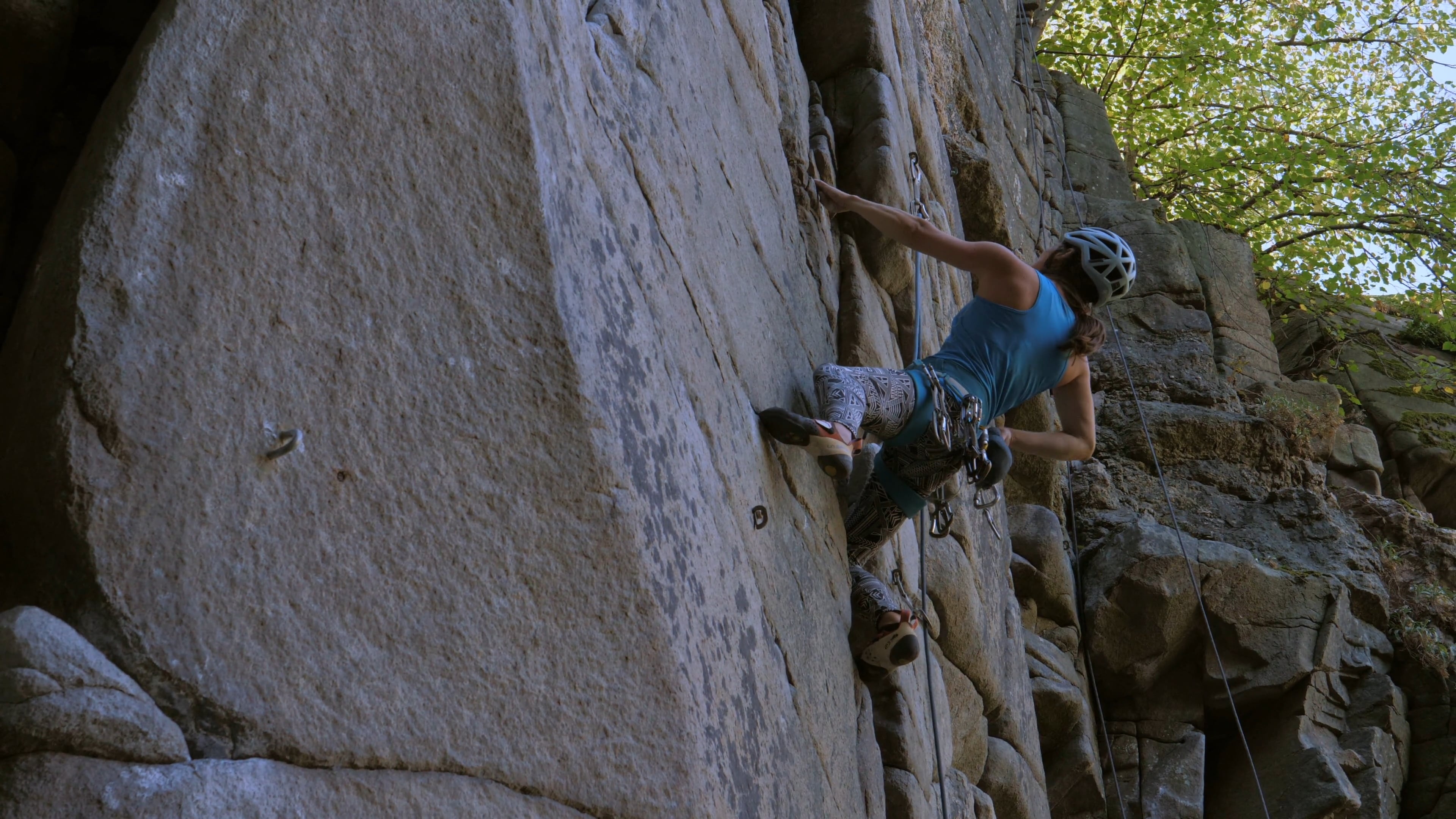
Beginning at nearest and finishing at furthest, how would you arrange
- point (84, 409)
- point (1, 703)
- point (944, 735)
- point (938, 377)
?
point (1, 703) → point (84, 409) → point (938, 377) → point (944, 735)

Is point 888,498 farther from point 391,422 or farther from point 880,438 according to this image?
point 391,422

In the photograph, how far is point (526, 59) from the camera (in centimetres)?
253

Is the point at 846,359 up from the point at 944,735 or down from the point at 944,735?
up

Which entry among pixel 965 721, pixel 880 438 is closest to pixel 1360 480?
pixel 965 721

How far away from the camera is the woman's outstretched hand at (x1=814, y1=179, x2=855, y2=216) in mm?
4656

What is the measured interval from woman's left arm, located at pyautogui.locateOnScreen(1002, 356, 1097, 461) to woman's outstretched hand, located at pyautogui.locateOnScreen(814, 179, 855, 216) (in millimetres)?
987

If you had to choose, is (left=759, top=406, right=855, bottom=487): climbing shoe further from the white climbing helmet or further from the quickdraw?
the white climbing helmet

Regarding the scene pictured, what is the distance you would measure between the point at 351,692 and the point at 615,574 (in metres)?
0.55

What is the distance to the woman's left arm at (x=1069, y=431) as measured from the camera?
4.61 m

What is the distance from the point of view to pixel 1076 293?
14.3ft

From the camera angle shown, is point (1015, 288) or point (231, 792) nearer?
point (231, 792)

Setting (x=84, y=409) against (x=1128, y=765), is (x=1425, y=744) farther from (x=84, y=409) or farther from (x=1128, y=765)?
(x=84, y=409)

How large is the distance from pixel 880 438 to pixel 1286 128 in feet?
40.1

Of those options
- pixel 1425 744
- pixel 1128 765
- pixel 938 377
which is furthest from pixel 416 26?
pixel 1425 744
